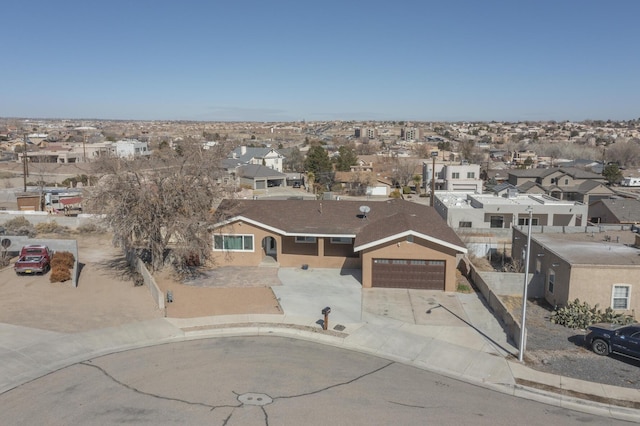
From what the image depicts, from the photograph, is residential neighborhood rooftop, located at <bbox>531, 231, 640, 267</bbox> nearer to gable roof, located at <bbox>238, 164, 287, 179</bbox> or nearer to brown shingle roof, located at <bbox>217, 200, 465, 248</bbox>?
brown shingle roof, located at <bbox>217, 200, 465, 248</bbox>

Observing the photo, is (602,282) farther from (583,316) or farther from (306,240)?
(306,240)

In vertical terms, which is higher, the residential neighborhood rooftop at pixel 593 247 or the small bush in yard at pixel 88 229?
the residential neighborhood rooftop at pixel 593 247

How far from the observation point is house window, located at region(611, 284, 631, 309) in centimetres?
2319

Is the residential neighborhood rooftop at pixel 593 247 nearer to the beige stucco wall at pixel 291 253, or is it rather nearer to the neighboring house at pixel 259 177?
the beige stucco wall at pixel 291 253

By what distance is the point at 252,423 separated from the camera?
13.4 m

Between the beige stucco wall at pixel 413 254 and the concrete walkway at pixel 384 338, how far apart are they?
2.71 feet

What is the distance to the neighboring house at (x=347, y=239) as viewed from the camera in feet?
86.7

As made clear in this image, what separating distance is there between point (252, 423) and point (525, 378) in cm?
912

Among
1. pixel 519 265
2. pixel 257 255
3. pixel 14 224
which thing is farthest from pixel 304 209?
pixel 14 224

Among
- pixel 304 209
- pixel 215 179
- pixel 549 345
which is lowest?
pixel 549 345

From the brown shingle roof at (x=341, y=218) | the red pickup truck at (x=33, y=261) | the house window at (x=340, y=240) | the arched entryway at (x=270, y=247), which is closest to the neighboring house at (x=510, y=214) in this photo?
the brown shingle roof at (x=341, y=218)

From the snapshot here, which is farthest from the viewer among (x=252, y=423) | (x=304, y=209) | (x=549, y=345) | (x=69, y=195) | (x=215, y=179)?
(x=69, y=195)

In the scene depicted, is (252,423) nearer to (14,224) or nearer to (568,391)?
(568,391)

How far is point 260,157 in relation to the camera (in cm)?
9262
